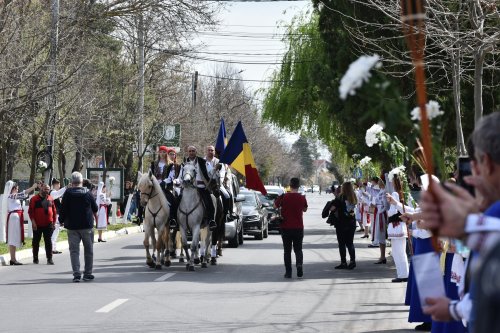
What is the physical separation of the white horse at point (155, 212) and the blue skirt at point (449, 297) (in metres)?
10.9

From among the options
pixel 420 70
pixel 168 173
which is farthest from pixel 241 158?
pixel 420 70

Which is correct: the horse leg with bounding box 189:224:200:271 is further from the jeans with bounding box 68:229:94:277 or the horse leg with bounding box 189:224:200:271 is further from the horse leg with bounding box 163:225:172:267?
the jeans with bounding box 68:229:94:277

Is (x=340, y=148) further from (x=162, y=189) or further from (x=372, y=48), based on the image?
(x=162, y=189)

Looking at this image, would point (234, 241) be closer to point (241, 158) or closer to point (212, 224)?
point (241, 158)

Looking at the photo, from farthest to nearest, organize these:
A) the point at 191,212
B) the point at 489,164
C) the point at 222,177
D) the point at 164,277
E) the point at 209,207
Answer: the point at 222,177, the point at 209,207, the point at 191,212, the point at 164,277, the point at 489,164

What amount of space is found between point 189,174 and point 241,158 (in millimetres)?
2527

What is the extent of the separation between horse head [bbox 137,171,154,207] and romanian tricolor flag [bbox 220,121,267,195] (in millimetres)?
2110

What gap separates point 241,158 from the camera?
22.4 m

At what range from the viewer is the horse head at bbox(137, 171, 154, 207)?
20.5m

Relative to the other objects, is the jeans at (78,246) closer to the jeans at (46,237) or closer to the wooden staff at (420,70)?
the jeans at (46,237)

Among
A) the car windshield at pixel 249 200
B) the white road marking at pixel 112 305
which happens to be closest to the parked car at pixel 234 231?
the car windshield at pixel 249 200

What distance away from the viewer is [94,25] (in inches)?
1192

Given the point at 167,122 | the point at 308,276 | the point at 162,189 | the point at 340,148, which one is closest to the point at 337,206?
the point at 308,276

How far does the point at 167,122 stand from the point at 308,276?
29.7 meters
